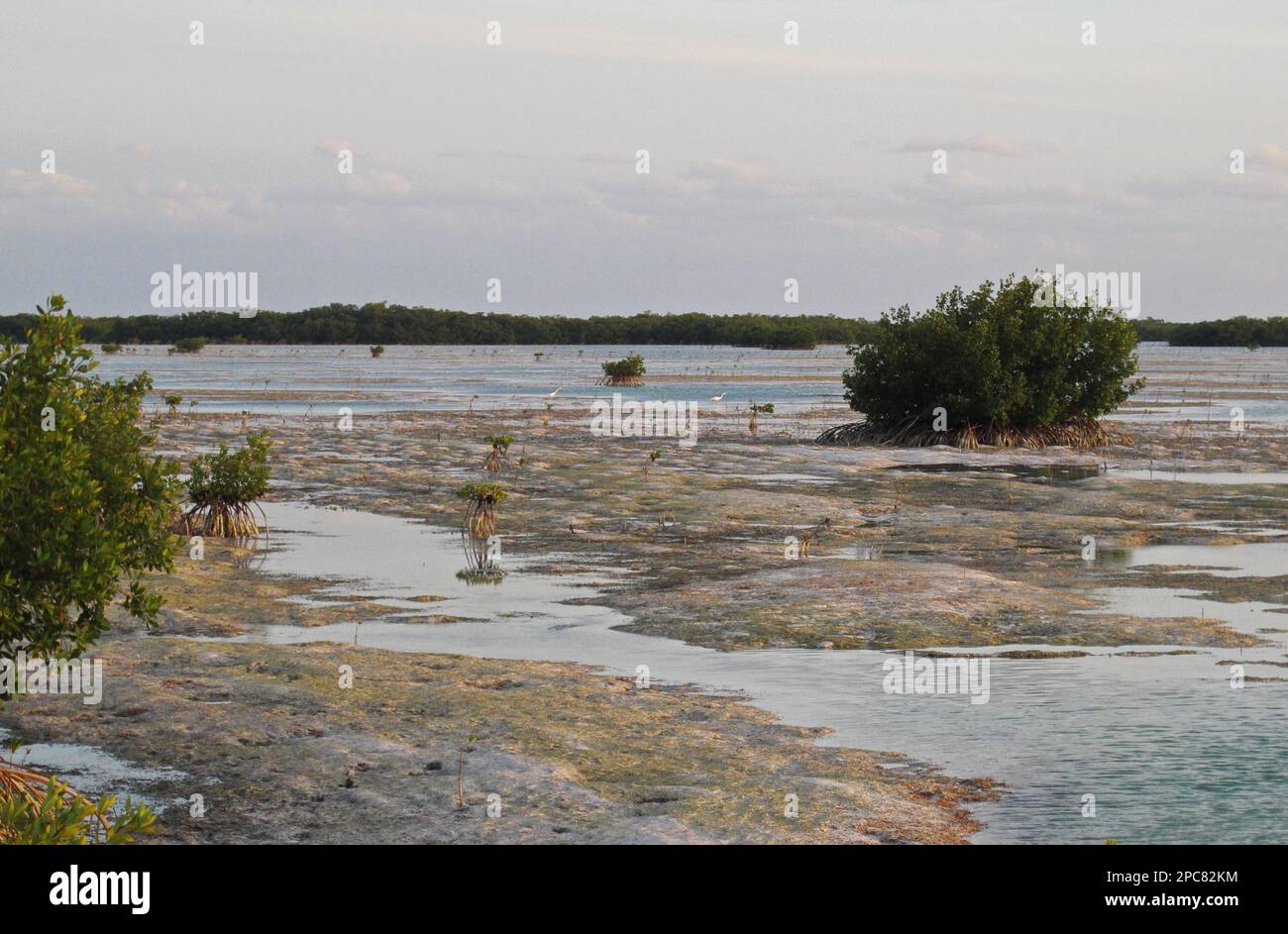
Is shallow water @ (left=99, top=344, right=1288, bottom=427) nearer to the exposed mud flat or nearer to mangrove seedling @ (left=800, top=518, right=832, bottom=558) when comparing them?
mangrove seedling @ (left=800, top=518, right=832, bottom=558)

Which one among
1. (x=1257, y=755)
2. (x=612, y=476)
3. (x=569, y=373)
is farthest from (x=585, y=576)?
(x=569, y=373)

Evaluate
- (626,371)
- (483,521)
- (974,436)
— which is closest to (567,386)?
(626,371)

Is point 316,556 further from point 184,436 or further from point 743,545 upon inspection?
point 184,436

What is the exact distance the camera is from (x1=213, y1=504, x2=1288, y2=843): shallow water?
1045 cm

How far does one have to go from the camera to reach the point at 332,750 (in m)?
11.6

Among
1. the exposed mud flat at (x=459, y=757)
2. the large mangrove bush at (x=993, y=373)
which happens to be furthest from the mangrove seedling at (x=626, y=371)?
the exposed mud flat at (x=459, y=757)

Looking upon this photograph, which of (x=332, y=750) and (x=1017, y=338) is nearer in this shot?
(x=332, y=750)

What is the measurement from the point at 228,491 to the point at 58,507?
48.5ft

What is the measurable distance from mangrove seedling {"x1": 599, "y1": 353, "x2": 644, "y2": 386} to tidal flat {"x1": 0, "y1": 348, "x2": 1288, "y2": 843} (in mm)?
55134

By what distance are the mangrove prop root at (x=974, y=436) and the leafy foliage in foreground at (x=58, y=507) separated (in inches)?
1428

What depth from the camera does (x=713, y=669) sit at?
49.9 ft

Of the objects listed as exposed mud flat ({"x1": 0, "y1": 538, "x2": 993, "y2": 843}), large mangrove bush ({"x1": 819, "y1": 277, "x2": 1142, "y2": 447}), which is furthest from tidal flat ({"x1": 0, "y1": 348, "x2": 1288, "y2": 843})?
large mangrove bush ({"x1": 819, "y1": 277, "x2": 1142, "y2": 447})
